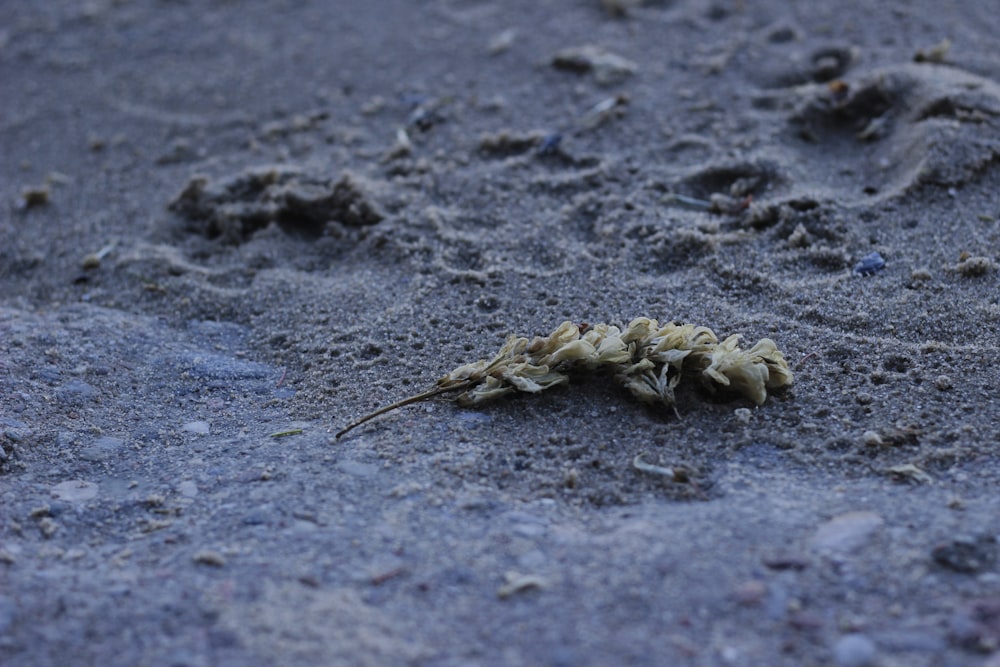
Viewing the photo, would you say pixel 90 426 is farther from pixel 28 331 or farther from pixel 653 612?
pixel 653 612

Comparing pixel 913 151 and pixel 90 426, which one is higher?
pixel 913 151

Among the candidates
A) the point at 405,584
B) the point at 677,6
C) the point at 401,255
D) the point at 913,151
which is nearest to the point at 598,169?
the point at 401,255

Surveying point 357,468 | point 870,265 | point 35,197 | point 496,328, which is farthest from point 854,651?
point 35,197

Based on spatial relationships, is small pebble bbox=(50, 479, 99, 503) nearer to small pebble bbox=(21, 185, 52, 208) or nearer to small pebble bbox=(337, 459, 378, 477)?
small pebble bbox=(337, 459, 378, 477)

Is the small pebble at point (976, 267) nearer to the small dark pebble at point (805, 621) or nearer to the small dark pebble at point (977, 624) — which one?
the small dark pebble at point (977, 624)

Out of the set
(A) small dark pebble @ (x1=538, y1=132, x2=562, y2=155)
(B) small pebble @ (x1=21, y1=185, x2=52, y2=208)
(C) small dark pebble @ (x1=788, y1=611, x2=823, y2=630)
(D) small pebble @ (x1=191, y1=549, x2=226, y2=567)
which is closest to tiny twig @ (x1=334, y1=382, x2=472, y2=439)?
(D) small pebble @ (x1=191, y1=549, x2=226, y2=567)

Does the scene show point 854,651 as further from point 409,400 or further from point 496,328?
point 496,328
